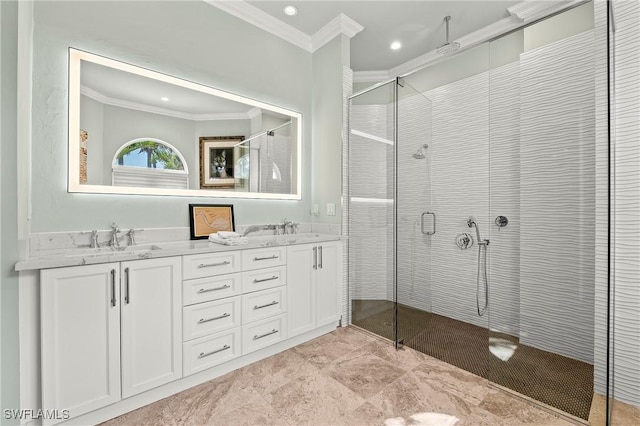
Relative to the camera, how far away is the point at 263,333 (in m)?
2.16

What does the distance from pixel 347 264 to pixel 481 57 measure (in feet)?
8.10

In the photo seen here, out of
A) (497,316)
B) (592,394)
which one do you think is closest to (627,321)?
(592,394)

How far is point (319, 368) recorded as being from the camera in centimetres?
207

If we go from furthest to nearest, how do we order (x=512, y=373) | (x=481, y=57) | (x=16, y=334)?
(x=481, y=57) → (x=512, y=373) → (x=16, y=334)

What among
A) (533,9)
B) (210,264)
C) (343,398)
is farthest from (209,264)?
(533,9)

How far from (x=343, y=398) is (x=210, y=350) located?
0.93 meters

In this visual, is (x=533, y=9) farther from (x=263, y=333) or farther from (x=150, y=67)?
(x=263, y=333)

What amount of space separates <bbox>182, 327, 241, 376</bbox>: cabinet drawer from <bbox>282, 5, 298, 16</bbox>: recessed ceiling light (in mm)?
2841

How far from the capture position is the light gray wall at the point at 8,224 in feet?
4.17

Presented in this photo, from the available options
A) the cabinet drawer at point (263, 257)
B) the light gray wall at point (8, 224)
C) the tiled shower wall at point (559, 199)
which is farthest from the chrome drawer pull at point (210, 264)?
the tiled shower wall at point (559, 199)

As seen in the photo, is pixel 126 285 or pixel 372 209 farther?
pixel 372 209

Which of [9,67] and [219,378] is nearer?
[9,67]

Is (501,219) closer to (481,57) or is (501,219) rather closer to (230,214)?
(481,57)

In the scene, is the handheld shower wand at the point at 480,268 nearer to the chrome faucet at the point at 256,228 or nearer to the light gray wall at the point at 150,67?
the light gray wall at the point at 150,67
